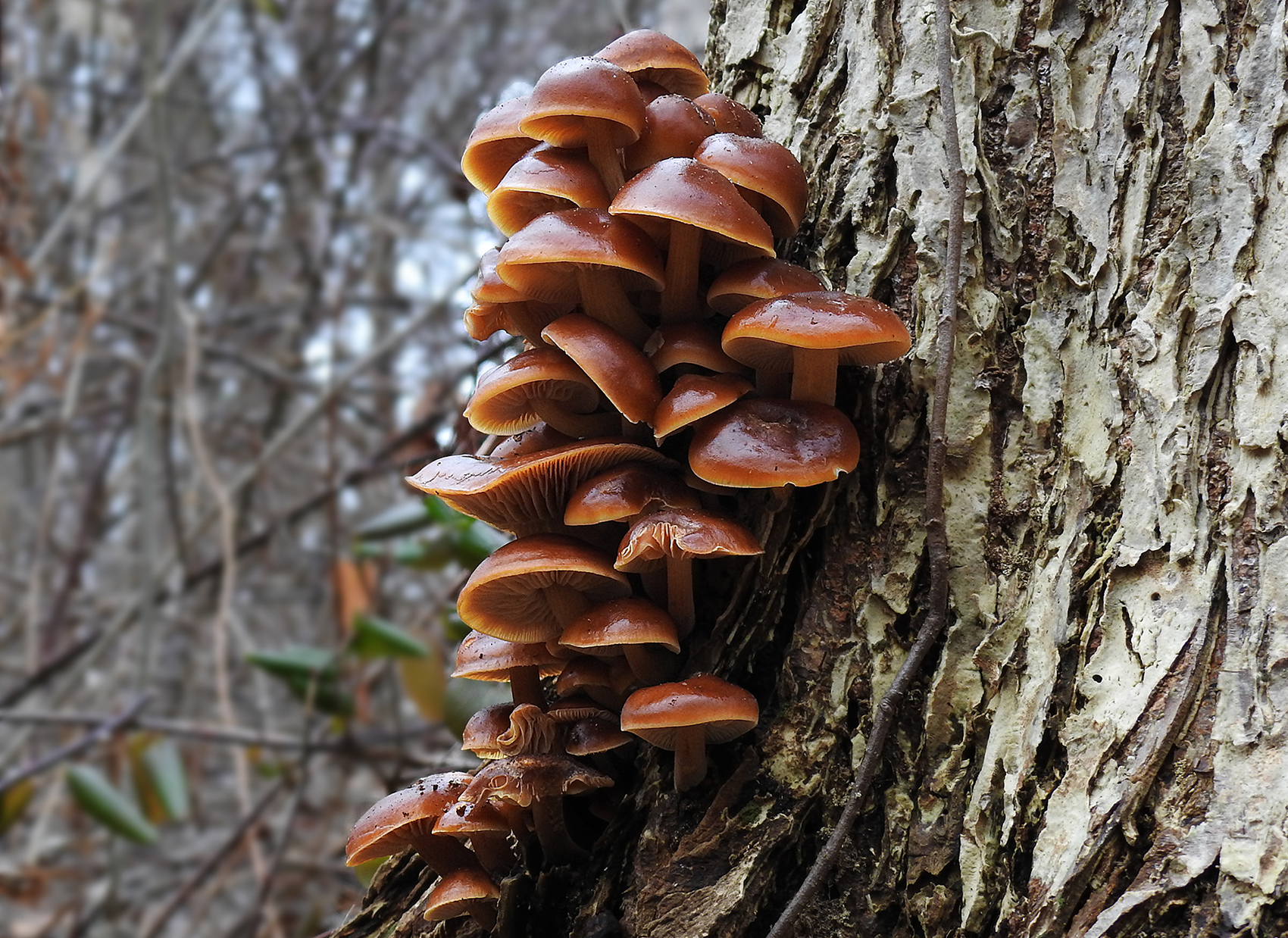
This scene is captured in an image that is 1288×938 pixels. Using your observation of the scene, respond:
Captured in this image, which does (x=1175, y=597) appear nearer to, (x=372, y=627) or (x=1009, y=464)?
(x=1009, y=464)

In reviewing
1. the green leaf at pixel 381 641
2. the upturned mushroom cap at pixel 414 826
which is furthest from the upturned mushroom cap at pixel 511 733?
the green leaf at pixel 381 641

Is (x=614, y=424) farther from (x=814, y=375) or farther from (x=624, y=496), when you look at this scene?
(x=814, y=375)

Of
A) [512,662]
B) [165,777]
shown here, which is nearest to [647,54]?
[512,662]

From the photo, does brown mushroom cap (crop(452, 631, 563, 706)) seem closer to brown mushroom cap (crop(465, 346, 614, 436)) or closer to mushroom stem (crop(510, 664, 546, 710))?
mushroom stem (crop(510, 664, 546, 710))

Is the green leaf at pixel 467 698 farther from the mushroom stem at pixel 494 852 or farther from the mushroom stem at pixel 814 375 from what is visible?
the mushroom stem at pixel 814 375

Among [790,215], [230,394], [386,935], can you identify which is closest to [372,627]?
[386,935]

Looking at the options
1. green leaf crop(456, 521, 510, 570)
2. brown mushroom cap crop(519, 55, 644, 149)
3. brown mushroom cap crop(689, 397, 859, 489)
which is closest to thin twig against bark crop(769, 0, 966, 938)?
brown mushroom cap crop(689, 397, 859, 489)
